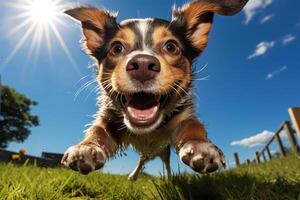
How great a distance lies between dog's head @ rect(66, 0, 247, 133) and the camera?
362 centimetres

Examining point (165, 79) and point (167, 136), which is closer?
point (165, 79)

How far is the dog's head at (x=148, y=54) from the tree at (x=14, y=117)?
2785 cm

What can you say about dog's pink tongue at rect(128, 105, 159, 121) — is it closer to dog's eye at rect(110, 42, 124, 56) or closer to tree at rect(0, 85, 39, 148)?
dog's eye at rect(110, 42, 124, 56)

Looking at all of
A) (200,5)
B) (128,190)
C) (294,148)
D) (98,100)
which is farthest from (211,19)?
(294,148)

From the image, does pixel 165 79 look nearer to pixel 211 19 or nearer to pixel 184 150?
pixel 184 150

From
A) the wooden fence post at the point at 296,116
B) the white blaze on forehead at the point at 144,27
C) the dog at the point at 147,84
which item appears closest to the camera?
the dog at the point at 147,84

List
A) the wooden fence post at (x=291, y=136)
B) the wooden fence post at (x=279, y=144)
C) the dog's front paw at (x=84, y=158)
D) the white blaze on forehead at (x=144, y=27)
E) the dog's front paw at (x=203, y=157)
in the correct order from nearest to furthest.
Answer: the dog's front paw at (x=203, y=157)
the dog's front paw at (x=84, y=158)
the white blaze on forehead at (x=144, y=27)
the wooden fence post at (x=291, y=136)
the wooden fence post at (x=279, y=144)

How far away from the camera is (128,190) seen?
4285 millimetres

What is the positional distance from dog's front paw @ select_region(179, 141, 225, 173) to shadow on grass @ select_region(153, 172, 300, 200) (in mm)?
330

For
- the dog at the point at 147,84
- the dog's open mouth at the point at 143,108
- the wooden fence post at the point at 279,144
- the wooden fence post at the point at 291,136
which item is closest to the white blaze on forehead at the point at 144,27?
the dog at the point at 147,84

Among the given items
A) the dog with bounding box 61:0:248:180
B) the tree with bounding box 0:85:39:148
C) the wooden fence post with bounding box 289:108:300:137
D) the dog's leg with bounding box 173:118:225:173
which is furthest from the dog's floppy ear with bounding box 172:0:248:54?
the tree with bounding box 0:85:39:148

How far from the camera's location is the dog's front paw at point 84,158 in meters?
3.18

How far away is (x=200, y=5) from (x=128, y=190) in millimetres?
2550

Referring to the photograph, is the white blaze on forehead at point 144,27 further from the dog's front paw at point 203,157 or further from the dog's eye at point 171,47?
the dog's front paw at point 203,157
